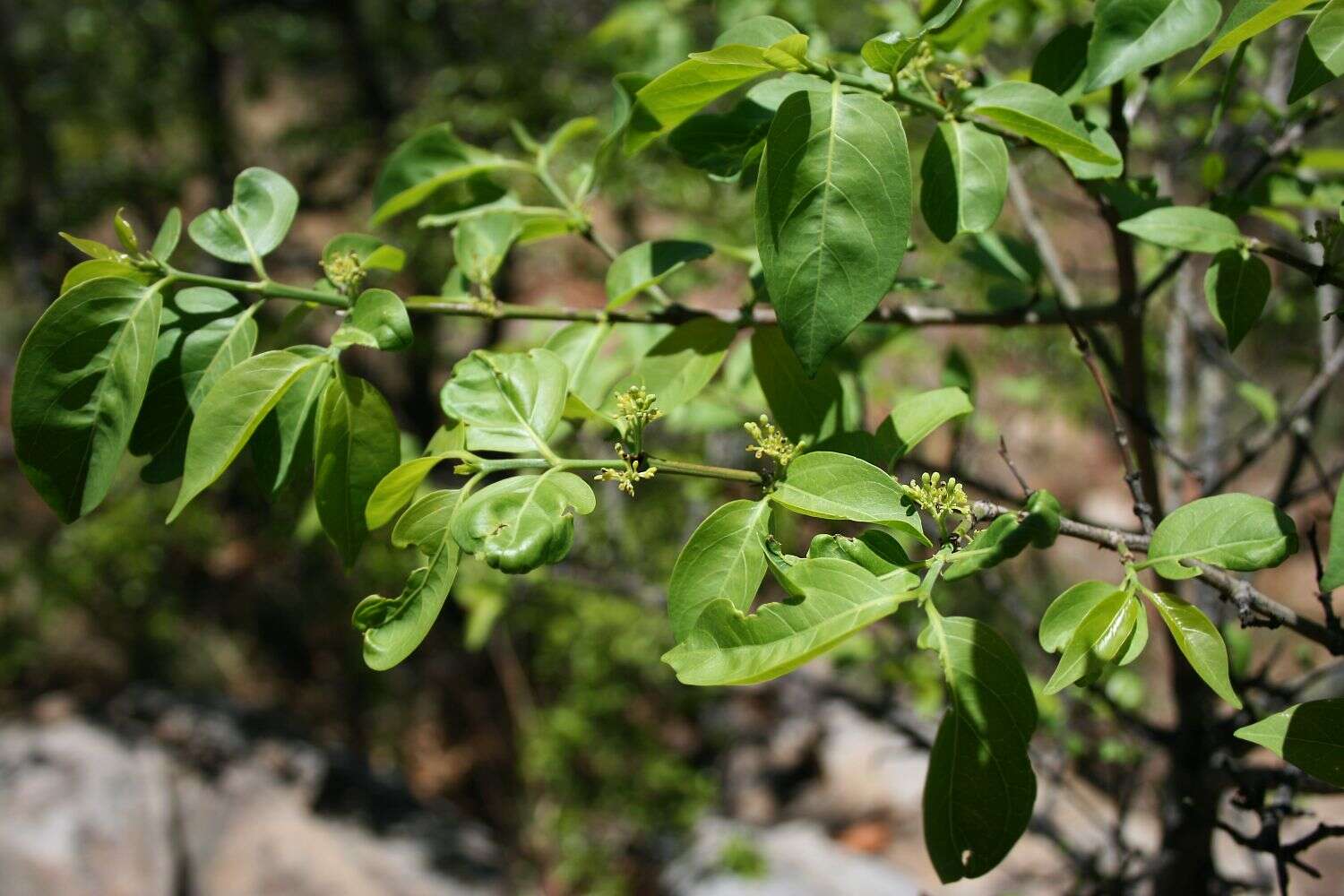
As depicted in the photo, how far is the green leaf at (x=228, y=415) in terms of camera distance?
1.99ft

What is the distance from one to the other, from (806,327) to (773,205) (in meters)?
Answer: 0.08

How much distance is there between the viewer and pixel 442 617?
4156 millimetres

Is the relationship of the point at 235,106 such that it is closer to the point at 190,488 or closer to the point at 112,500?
the point at 112,500

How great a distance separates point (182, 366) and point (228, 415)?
92 millimetres

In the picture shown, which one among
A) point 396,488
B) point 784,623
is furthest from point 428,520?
point 784,623

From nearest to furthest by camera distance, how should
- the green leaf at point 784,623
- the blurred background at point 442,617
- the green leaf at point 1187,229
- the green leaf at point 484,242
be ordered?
the green leaf at point 784,623
the green leaf at point 1187,229
the green leaf at point 484,242
the blurred background at point 442,617

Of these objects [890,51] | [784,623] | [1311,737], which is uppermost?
[890,51]

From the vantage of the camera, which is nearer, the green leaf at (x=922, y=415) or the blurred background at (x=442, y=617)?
the green leaf at (x=922, y=415)

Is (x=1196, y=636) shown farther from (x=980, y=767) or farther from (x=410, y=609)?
(x=410, y=609)

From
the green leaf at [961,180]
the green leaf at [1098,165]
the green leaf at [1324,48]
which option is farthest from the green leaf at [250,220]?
the green leaf at [1324,48]

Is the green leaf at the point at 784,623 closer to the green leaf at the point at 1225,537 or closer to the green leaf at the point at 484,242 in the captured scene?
the green leaf at the point at 1225,537

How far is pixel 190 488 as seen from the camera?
59 cm

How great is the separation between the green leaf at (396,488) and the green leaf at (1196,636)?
0.44 m

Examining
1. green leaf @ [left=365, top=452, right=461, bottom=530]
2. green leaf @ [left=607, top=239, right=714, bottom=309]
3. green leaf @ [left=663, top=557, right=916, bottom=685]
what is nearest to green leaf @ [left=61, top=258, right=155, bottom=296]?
green leaf @ [left=365, top=452, right=461, bottom=530]
